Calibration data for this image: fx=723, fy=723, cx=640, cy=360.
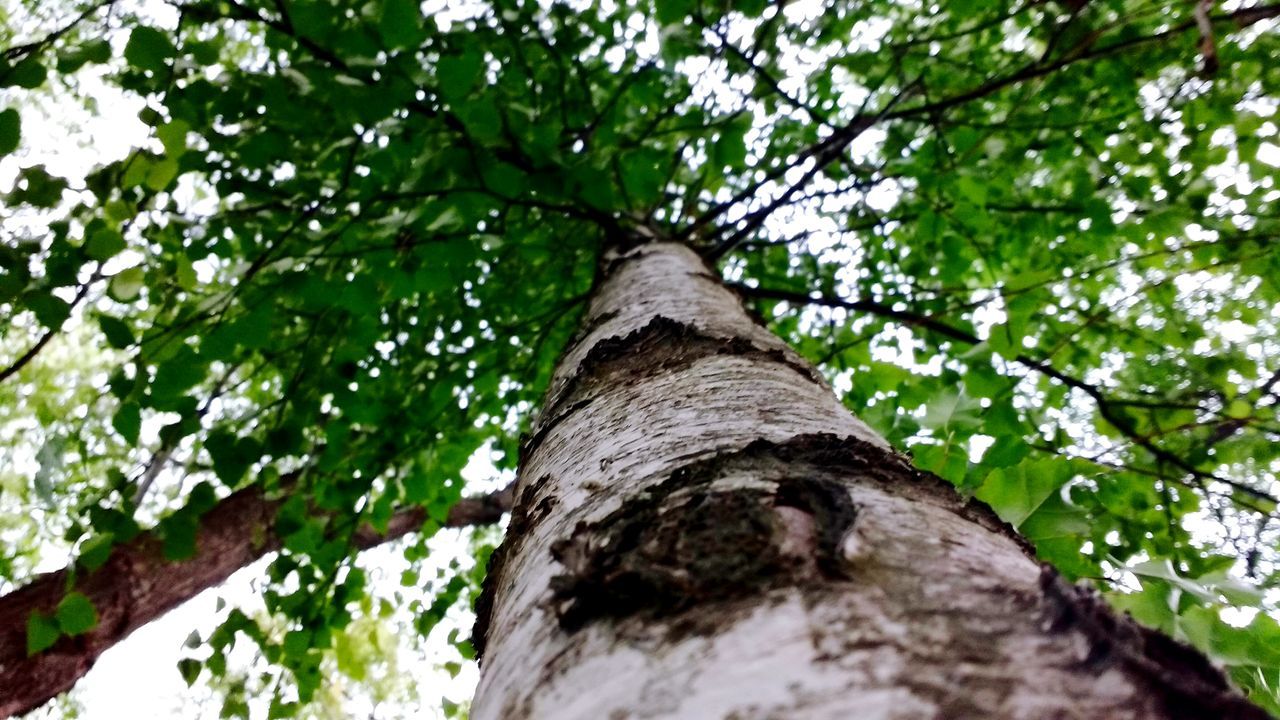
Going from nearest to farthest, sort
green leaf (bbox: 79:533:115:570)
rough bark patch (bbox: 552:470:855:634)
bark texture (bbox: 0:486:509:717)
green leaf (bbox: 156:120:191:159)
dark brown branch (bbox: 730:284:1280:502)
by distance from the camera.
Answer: rough bark patch (bbox: 552:470:855:634) < green leaf (bbox: 156:120:191:159) < green leaf (bbox: 79:533:115:570) < dark brown branch (bbox: 730:284:1280:502) < bark texture (bbox: 0:486:509:717)

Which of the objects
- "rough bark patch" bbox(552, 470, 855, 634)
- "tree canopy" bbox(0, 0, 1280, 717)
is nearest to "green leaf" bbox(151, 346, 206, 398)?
"tree canopy" bbox(0, 0, 1280, 717)

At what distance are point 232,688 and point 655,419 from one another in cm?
235

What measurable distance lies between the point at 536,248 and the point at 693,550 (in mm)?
2175

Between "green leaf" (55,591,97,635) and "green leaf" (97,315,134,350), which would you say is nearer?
"green leaf" (97,315,134,350)

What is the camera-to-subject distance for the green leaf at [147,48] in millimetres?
1331

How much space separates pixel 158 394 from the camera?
1.54 meters

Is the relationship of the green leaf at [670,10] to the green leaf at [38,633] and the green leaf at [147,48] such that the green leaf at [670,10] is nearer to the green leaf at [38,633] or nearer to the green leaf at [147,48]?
the green leaf at [147,48]

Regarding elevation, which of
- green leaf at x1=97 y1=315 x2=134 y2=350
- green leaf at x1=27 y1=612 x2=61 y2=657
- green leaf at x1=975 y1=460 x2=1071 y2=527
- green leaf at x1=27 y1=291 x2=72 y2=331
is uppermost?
green leaf at x1=27 y1=291 x2=72 y2=331

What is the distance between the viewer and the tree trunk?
14.2 inches

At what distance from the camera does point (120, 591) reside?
3449 mm

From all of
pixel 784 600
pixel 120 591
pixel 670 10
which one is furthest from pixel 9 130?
pixel 120 591

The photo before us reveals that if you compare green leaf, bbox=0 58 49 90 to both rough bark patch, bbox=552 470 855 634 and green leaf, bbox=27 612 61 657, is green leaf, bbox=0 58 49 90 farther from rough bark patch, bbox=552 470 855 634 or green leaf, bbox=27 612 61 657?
rough bark patch, bbox=552 470 855 634

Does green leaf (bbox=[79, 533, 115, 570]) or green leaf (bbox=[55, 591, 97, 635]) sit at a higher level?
green leaf (bbox=[79, 533, 115, 570])

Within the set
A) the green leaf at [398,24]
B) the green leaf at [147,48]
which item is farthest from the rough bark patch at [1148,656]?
the green leaf at [147,48]
